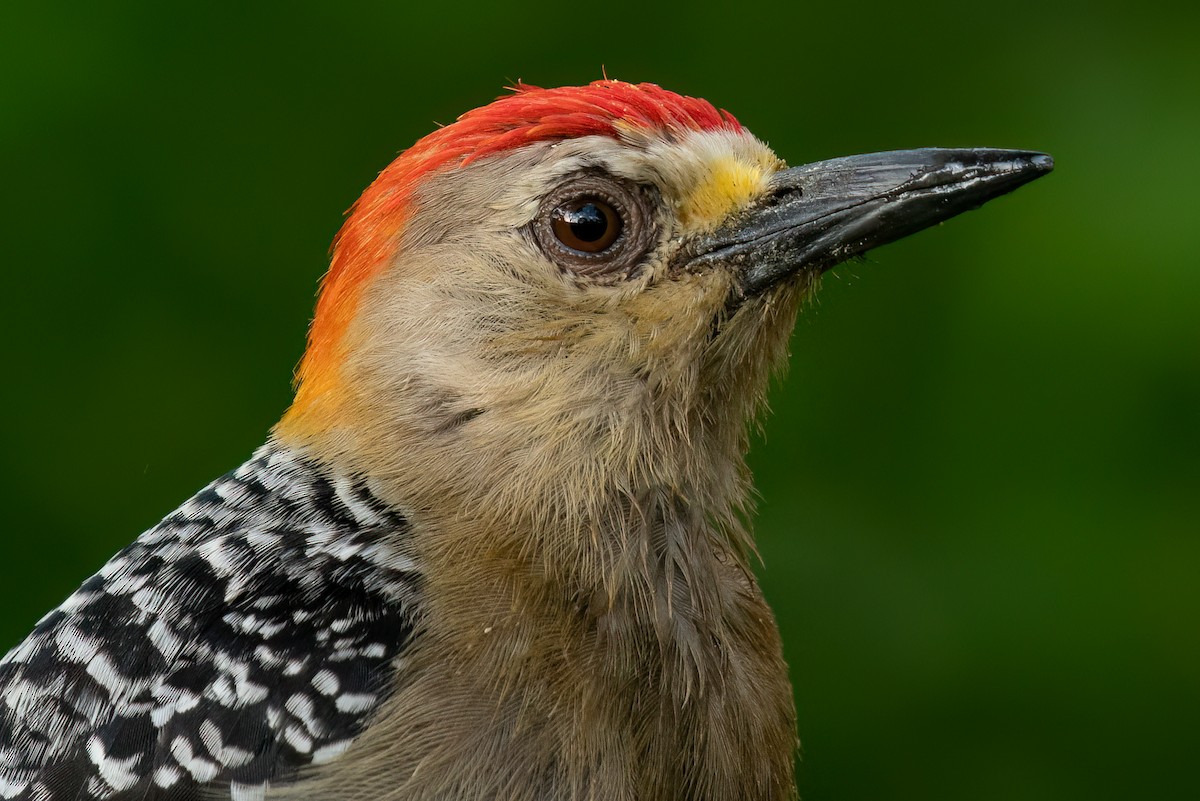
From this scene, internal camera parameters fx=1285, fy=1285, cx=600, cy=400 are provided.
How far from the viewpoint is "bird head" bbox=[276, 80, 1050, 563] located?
3.21 metres

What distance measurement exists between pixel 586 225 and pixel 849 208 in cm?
67

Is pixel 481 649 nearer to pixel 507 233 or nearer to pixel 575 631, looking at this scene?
pixel 575 631

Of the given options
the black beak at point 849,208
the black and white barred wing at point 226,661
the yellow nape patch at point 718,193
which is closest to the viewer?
the black and white barred wing at point 226,661

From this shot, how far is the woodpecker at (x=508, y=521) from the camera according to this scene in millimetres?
2973

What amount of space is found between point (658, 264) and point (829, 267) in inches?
18.2

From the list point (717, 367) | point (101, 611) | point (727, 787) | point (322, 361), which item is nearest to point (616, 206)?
point (717, 367)

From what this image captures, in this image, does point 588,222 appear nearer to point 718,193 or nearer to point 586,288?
point 586,288

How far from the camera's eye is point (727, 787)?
10.5ft

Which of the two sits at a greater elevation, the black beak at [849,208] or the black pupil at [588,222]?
the black beak at [849,208]

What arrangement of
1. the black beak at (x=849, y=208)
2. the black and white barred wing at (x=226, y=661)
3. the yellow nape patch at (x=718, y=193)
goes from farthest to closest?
the yellow nape patch at (x=718, y=193) < the black beak at (x=849, y=208) < the black and white barred wing at (x=226, y=661)

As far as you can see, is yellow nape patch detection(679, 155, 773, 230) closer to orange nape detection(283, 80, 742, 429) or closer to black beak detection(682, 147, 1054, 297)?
black beak detection(682, 147, 1054, 297)

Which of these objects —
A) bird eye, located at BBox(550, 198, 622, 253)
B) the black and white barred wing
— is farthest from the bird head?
the black and white barred wing

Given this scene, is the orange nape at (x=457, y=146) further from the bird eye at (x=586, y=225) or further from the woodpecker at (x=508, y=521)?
the bird eye at (x=586, y=225)

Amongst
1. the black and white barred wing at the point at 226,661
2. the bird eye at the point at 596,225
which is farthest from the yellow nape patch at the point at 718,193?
the black and white barred wing at the point at 226,661
